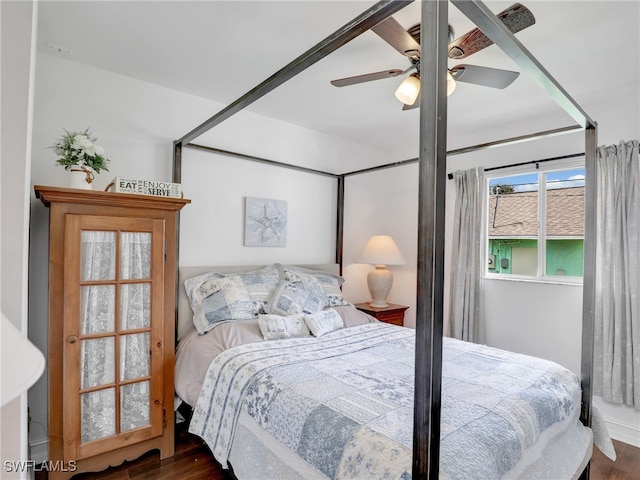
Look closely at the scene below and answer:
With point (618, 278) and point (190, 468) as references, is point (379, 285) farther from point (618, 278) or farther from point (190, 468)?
point (190, 468)

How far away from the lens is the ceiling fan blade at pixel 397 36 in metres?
1.54

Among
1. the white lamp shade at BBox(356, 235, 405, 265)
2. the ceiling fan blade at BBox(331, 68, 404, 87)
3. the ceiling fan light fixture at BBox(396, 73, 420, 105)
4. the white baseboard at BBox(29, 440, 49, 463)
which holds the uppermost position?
the ceiling fan blade at BBox(331, 68, 404, 87)

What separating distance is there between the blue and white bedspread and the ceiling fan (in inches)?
63.2

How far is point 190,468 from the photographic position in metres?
2.07

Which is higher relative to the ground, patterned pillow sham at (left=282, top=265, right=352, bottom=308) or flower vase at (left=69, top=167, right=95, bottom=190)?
flower vase at (left=69, top=167, right=95, bottom=190)

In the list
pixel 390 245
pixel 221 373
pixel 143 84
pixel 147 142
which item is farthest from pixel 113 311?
pixel 390 245

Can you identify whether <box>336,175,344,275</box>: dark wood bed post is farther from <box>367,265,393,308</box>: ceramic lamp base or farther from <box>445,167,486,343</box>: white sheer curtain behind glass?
<box>445,167,486,343</box>: white sheer curtain behind glass

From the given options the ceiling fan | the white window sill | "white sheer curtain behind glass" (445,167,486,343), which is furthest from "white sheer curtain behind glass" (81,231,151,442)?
the white window sill

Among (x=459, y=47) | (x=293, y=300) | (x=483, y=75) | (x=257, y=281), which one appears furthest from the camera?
(x=257, y=281)

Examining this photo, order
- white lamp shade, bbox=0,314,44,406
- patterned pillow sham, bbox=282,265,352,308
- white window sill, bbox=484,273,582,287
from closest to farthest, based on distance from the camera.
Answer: white lamp shade, bbox=0,314,44,406
white window sill, bbox=484,273,582,287
patterned pillow sham, bbox=282,265,352,308

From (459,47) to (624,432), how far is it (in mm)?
3015

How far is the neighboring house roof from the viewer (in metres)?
3.02

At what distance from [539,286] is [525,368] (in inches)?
57.7

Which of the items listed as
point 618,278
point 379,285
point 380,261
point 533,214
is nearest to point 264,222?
point 380,261
